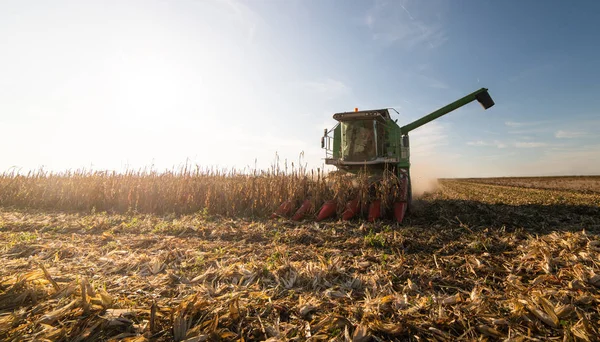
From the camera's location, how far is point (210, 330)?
6.56ft

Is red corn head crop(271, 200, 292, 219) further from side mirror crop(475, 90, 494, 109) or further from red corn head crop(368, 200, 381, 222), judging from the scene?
side mirror crop(475, 90, 494, 109)

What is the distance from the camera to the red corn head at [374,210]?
672cm

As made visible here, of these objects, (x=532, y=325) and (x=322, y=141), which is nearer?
(x=532, y=325)

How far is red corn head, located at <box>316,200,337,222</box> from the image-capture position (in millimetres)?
7058

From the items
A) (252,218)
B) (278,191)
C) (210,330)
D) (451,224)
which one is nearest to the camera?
(210,330)

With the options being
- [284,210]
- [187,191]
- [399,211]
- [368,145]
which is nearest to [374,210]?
[399,211]

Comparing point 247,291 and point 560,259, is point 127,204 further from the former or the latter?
point 560,259

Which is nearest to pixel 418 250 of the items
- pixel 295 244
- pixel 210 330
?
pixel 295 244

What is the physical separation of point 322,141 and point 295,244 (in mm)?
6373

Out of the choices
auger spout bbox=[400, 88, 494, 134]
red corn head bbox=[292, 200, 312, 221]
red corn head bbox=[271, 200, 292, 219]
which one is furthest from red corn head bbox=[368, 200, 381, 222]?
auger spout bbox=[400, 88, 494, 134]

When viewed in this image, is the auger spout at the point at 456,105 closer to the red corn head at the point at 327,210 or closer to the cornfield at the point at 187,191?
the cornfield at the point at 187,191

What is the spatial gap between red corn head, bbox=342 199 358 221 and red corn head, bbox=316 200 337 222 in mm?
369

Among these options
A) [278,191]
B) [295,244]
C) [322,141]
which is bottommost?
[295,244]

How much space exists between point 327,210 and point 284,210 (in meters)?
1.31
